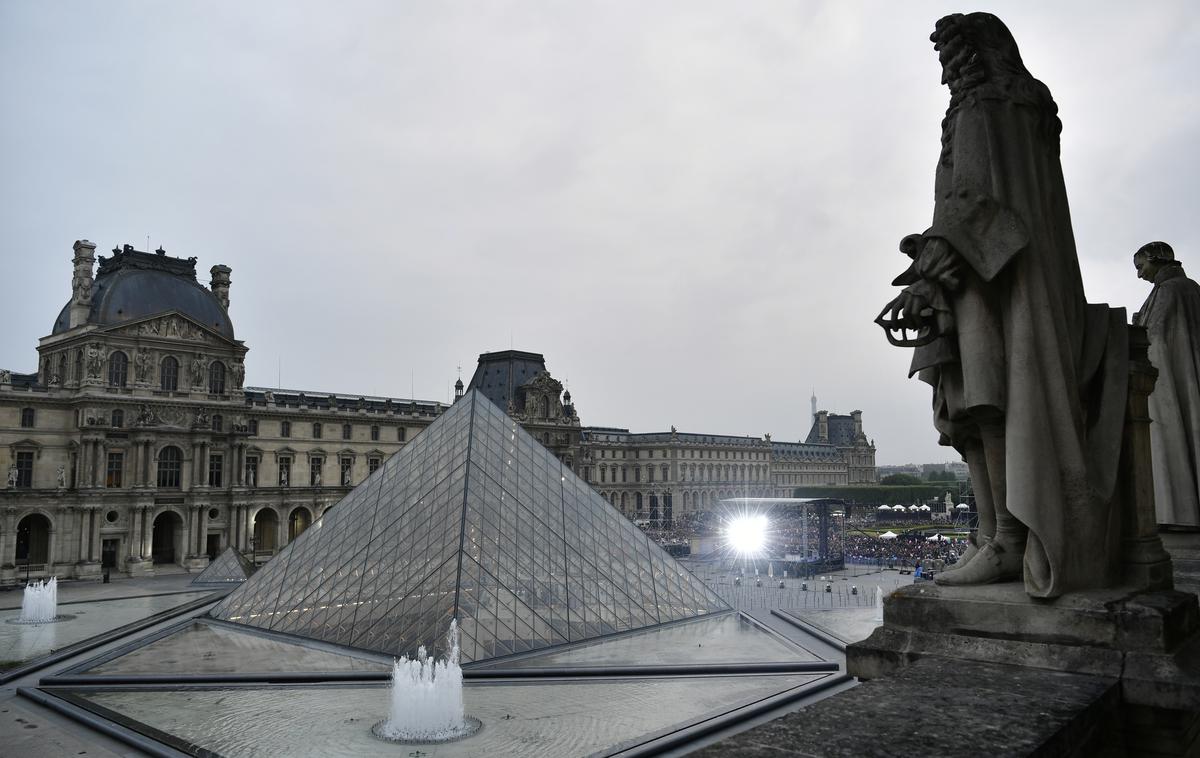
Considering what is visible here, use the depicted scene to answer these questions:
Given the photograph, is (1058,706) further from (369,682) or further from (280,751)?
(369,682)

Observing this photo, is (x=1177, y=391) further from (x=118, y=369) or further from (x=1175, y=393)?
(x=118, y=369)

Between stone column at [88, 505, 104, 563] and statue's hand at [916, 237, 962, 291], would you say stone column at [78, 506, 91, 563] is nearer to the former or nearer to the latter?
stone column at [88, 505, 104, 563]

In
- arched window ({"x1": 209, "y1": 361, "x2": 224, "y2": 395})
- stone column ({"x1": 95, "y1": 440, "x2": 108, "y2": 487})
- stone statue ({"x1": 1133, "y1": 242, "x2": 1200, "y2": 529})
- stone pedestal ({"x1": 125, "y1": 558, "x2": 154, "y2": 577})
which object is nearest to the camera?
stone statue ({"x1": 1133, "y1": 242, "x2": 1200, "y2": 529})

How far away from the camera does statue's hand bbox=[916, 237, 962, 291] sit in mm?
3254

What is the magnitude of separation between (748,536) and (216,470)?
109ft

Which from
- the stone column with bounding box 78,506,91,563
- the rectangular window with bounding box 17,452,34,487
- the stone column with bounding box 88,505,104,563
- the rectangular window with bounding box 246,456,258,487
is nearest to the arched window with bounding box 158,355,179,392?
the rectangular window with bounding box 246,456,258,487

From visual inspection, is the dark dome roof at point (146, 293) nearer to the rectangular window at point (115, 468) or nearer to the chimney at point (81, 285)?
the chimney at point (81, 285)

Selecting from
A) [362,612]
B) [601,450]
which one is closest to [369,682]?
[362,612]

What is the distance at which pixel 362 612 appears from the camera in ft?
63.6

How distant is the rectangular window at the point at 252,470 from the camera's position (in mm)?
49531

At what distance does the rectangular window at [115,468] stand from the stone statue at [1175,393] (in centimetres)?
4739

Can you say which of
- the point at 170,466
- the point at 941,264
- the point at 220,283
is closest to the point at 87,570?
the point at 170,466

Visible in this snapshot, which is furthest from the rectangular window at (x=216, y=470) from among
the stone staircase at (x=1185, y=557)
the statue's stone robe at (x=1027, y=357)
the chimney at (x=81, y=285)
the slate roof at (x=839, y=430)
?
the slate roof at (x=839, y=430)

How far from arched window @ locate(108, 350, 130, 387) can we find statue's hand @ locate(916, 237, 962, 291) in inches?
1886
